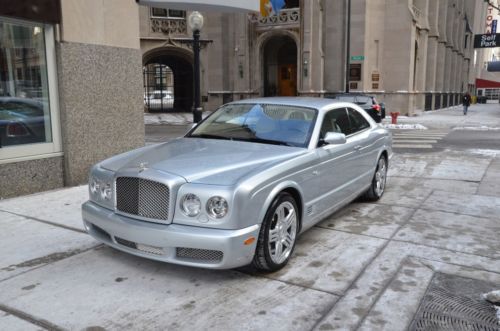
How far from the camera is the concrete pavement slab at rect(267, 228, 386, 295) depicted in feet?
13.6

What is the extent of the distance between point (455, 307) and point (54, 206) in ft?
17.7

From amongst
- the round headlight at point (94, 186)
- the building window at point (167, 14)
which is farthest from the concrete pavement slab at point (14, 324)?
the building window at point (167, 14)

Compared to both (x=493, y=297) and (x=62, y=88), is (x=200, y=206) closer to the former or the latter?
(x=493, y=297)

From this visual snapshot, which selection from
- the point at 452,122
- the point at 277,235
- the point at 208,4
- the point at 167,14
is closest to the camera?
the point at 277,235

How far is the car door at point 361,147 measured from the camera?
6.14 metres

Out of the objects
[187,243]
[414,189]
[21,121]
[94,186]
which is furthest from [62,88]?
[414,189]

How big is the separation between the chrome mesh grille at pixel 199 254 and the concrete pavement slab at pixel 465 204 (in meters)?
4.15

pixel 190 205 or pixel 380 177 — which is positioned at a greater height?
pixel 190 205

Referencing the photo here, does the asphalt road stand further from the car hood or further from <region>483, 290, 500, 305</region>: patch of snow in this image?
<region>483, 290, 500, 305</region>: patch of snow

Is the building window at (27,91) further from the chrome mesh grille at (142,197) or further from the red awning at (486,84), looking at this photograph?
the red awning at (486,84)

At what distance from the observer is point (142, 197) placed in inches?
158

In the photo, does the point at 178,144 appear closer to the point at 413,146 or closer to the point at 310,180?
the point at 310,180

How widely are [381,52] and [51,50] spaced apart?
25.2 metres

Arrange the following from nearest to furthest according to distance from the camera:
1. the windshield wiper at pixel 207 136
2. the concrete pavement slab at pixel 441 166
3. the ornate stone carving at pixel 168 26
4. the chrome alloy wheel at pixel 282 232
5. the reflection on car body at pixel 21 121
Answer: the chrome alloy wheel at pixel 282 232
the windshield wiper at pixel 207 136
the reflection on car body at pixel 21 121
the concrete pavement slab at pixel 441 166
the ornate stone carving at pixel 168 26
